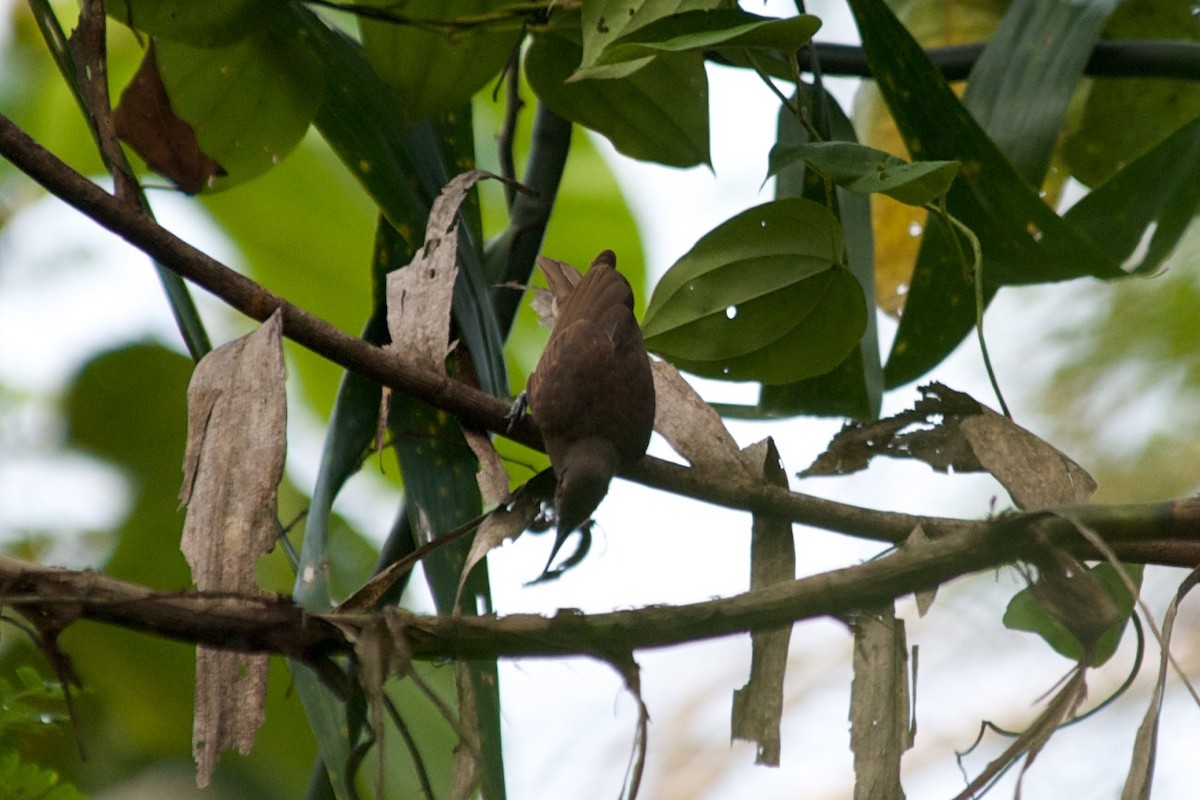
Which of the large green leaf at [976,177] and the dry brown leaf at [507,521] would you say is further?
the large green leaf at [976,177]

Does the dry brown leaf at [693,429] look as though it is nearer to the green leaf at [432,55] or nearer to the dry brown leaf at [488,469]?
the dry brown leaf at [488,469]

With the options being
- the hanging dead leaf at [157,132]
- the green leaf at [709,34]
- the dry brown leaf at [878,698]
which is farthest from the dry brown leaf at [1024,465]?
the hanging dead leaf at [157,132]

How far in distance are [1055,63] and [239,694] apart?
5.89ft

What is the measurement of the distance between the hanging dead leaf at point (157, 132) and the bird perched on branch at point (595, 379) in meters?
0.80

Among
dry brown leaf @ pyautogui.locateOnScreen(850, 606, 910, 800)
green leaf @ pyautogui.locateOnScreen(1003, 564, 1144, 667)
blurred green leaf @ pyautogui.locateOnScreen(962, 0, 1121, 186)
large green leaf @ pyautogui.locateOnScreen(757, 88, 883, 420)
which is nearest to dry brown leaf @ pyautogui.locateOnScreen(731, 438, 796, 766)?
dry brown leaf @ pyautogui.locateOnScreen(850, 606, 910, 800)

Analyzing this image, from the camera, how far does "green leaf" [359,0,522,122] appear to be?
2.18 m

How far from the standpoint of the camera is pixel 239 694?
1.29m

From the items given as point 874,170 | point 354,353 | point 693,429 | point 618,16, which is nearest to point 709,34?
point 618,16

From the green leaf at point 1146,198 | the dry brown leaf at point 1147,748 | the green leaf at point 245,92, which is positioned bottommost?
the dry brown leaf at point 1147,748

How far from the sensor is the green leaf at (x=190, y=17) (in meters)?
1.96

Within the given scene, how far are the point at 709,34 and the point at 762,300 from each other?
1.33 ft

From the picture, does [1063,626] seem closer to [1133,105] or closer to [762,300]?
[762,300]

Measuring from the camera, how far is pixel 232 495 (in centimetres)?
142

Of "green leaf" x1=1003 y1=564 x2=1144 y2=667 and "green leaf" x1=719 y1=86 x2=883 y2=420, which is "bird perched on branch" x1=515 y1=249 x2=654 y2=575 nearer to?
"green leaf" x1=719 y1=86 x2=883 y2=420
